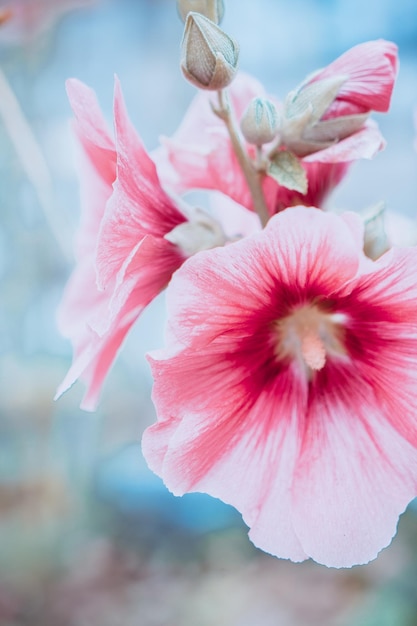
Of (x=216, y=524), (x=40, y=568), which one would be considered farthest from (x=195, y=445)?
(x=40, y=568)

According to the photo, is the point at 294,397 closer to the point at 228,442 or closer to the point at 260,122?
the point at 228,442

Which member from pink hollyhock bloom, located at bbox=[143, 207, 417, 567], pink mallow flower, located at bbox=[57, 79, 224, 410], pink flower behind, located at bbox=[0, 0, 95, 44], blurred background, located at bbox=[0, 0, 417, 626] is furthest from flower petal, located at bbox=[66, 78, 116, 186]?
pink flower behind, located at bbox=[0, 0, 95, 44]

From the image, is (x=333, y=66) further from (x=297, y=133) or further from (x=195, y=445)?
(x=195, y=445)

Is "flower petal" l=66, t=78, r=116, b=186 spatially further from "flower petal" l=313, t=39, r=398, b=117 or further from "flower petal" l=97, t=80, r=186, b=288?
"flower petal" l=313, t=39, r=398, b=117

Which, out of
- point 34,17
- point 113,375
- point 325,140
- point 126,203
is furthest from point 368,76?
point 34,17

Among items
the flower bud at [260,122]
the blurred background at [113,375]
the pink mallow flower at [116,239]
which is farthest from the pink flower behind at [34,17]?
the flower bud at [260,122]

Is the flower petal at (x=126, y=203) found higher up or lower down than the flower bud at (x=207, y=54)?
lower down

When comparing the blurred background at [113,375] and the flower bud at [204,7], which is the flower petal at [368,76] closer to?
the flower bud at [204,7]
